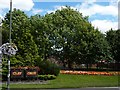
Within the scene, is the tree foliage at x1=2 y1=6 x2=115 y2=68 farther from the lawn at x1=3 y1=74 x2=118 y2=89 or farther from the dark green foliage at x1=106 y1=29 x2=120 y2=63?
the lawn at x1=3 y1=74 x2=118 y2=89

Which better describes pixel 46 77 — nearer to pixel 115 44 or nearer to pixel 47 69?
pixel 47 69

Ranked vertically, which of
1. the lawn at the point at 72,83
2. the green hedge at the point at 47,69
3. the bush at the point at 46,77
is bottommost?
the lawn at the point at 72,83

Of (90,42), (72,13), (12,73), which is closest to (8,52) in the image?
(12,73)

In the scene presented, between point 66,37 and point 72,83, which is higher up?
point 66,37

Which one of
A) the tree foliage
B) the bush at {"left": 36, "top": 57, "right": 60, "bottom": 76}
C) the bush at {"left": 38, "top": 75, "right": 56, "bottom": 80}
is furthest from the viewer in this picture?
the tree foliage

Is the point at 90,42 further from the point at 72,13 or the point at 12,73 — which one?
the point at 12,73

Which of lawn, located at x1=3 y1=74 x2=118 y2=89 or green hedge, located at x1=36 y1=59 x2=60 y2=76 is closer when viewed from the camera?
lawn, located at x1=3 y1=74 x2=118 y2=89

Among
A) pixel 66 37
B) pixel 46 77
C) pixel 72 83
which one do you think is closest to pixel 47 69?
pixel 46 77

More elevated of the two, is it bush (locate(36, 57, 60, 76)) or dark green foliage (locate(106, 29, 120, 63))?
dark green foliage (locate(106, 29, 120, 63))

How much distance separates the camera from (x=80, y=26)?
54.7 metres

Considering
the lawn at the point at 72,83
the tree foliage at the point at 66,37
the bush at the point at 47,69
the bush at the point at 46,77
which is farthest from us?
the tree foliage at the point at 66,37

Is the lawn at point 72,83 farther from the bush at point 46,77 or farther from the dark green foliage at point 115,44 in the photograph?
the dark green foliage at point 115,44

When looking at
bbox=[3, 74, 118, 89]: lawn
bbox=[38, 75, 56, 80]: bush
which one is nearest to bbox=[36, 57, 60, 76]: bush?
bbox=[3, 74, 118, 89]: lawn

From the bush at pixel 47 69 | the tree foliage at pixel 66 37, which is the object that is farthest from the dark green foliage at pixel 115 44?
the bush at pixel 47 69
